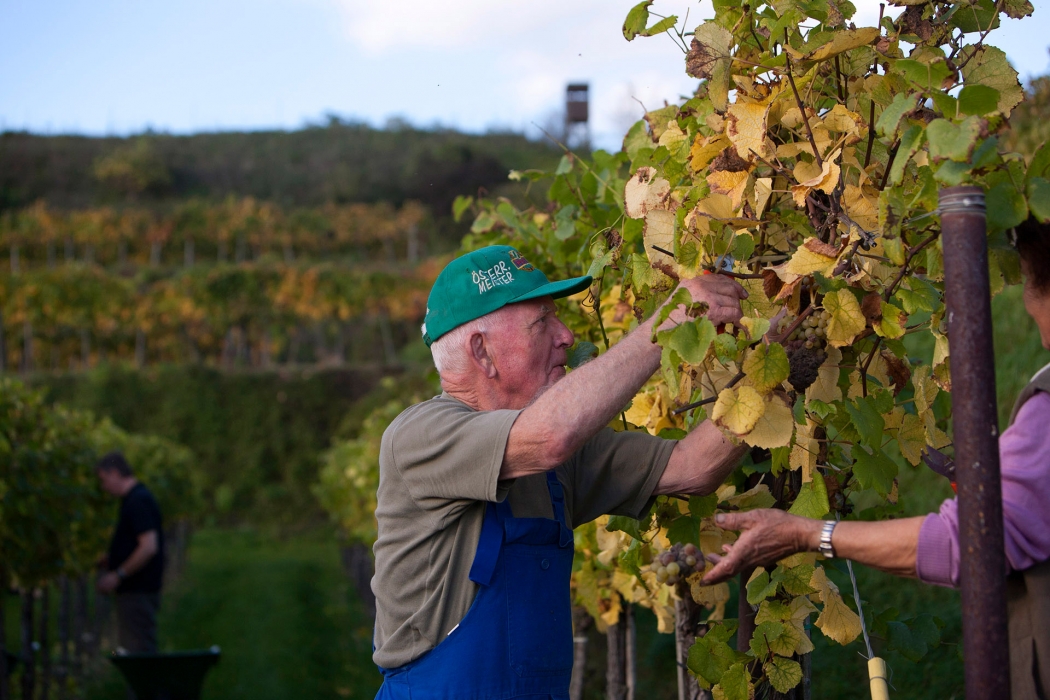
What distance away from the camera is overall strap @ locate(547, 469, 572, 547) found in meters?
2.10

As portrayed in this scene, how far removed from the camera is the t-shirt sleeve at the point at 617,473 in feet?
7.01

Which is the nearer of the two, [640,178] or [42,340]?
[640,178]

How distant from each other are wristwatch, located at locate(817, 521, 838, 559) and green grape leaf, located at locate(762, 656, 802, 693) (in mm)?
437

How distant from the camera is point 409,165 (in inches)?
2250

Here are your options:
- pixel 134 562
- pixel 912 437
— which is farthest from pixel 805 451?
pixel 134 562

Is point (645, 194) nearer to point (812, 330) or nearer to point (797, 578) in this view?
point (812, 330)

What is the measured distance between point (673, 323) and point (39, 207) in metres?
47.5

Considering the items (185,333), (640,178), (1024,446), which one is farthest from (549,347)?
(185,333)

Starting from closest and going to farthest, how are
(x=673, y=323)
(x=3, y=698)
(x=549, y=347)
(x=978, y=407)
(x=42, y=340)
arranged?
(x=978, y=407), (x=673, y=323), (x=549, y=347), (x=3, y=698), (x=42, y=340)

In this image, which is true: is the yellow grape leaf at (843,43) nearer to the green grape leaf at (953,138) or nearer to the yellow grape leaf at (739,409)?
the green grape leaf at (953,138)

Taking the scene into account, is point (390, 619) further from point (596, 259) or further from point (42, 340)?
point (42, 340)

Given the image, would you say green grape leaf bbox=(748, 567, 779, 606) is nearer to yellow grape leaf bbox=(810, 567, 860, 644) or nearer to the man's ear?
yellow grape leaf bbox=(810, 567, 860, 644)

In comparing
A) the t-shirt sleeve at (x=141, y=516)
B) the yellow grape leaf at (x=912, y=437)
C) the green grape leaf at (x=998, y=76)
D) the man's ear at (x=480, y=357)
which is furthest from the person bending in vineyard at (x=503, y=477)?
the t-shirt sleeve at (x=141, y=516)

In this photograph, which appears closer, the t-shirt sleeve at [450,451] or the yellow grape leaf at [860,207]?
the yellow grape leaf at [860,207]
